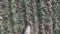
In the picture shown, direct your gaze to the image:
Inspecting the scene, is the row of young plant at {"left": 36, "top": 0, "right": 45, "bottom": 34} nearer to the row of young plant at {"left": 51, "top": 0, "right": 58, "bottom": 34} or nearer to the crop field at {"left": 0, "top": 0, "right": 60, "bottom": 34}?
the crop field at {"left": 0, "top": 0, "right": 60, "bottom": 34}

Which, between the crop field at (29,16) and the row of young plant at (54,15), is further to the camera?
the row of young plant at (54,15)

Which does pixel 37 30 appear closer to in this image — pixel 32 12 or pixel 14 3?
pixel 32 12

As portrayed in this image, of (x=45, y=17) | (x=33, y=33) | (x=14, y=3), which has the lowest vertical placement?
(x=33, y=33)

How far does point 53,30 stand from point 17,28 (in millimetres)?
805

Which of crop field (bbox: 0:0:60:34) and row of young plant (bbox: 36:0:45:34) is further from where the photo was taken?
row of young plant (bbox: 36:0:45:34)

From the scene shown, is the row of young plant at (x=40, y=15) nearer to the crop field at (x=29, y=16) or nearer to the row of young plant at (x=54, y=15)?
the crop field at (x=29, y=16)

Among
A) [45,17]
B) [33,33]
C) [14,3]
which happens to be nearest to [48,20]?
[45,17]

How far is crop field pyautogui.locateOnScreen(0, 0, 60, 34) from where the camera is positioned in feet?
16.3

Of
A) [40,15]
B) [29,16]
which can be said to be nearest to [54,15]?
[40,15]

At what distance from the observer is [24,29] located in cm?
506

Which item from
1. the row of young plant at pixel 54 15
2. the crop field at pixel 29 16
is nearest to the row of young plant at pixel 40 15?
the crop field at pixel 29 16

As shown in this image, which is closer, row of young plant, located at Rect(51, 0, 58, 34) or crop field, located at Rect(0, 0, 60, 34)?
crop field, located at Rect(0, 0, 60, 34)

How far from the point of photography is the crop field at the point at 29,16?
4973 millimetres

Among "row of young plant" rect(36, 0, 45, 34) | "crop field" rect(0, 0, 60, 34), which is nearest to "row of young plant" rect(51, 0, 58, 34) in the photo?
"crop field" rect(0, 0, 60, 34)
